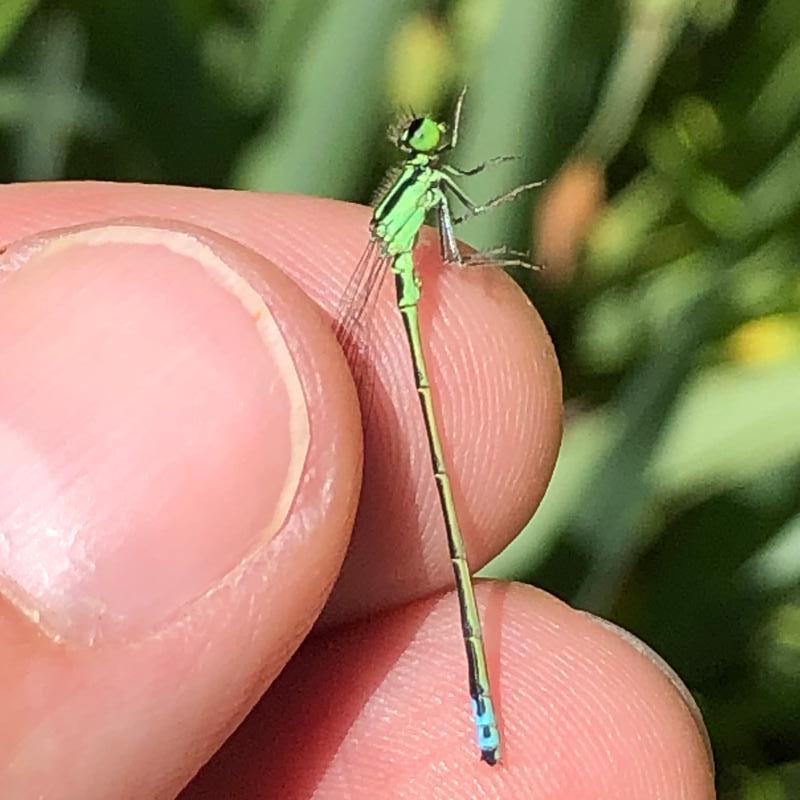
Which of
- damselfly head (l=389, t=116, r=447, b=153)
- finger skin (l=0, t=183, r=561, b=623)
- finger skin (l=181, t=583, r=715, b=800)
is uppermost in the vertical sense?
damselfly head (l=389, t=116, r=447, b=153)

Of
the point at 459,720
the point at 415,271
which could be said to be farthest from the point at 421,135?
the point at 459,720

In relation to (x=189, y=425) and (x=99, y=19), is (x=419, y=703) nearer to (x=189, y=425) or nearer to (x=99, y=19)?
(x=189, y=425)

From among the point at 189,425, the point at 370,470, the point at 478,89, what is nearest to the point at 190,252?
the point at 189,425

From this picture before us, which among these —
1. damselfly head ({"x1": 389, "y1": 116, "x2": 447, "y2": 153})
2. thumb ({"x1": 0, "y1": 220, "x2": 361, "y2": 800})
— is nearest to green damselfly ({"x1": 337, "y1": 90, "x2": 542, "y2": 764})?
damselfly head ({"x1": 389, "y1": 116, "x2": 447, "y2": 153})

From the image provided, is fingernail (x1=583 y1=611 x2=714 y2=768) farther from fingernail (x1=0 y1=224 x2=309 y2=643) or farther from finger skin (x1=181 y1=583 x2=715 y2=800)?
fingernail (x1=0 y1=224 x2=309 y2=643)

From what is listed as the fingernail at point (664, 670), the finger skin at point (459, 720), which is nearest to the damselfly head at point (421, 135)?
the finger skin at point (459, 720)

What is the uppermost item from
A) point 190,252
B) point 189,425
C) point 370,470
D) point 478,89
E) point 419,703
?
point 478,89

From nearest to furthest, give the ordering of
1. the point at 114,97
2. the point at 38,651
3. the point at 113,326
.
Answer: the point at 38,651 < the point at 113,326 < the point at 114,97
